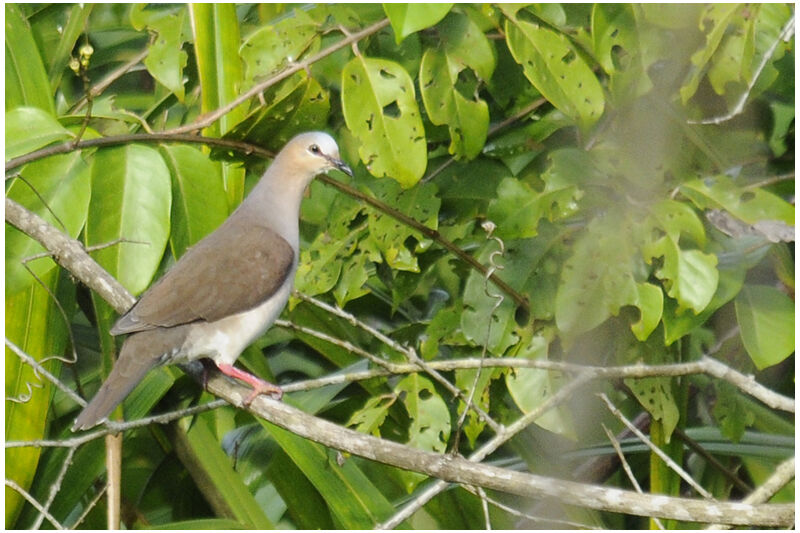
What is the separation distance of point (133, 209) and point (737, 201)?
1.68 meters

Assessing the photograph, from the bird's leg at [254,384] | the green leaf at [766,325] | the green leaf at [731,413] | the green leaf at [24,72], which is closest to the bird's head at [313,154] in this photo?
the bird's leg at [254,384]

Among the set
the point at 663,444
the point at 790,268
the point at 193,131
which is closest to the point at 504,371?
the point at 663,444

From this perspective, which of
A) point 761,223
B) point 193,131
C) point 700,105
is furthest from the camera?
point 700,105

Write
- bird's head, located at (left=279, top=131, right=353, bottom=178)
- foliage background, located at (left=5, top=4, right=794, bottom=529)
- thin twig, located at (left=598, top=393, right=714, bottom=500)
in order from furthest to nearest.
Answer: bird's head, located at (left=279, top=131, right=353, bottom=178), foliage background, located at (left=5, top=4, right=794, bottom=529), thin twig, located at (left=598, top=393, right=714, bottom=500)

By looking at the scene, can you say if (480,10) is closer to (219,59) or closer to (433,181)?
(433,181)

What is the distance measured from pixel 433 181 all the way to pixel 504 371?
74 cm

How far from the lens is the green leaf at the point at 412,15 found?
225 centimetres

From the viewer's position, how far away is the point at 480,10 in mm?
3004

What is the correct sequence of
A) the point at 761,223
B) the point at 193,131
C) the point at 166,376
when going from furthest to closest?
the point at 166,376 < the point at 193,131 < the point at 761,223

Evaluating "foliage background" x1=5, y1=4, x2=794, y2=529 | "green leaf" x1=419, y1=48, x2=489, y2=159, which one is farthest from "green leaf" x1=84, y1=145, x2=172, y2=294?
"green leaf" x1=419, y1=48, x2=489, y2=159

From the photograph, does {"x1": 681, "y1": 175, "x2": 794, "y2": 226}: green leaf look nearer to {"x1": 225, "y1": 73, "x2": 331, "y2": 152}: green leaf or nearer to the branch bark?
the branch bark

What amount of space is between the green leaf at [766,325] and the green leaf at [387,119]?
102cm

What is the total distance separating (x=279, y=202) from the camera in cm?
339

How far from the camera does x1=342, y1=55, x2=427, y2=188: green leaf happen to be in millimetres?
2803
